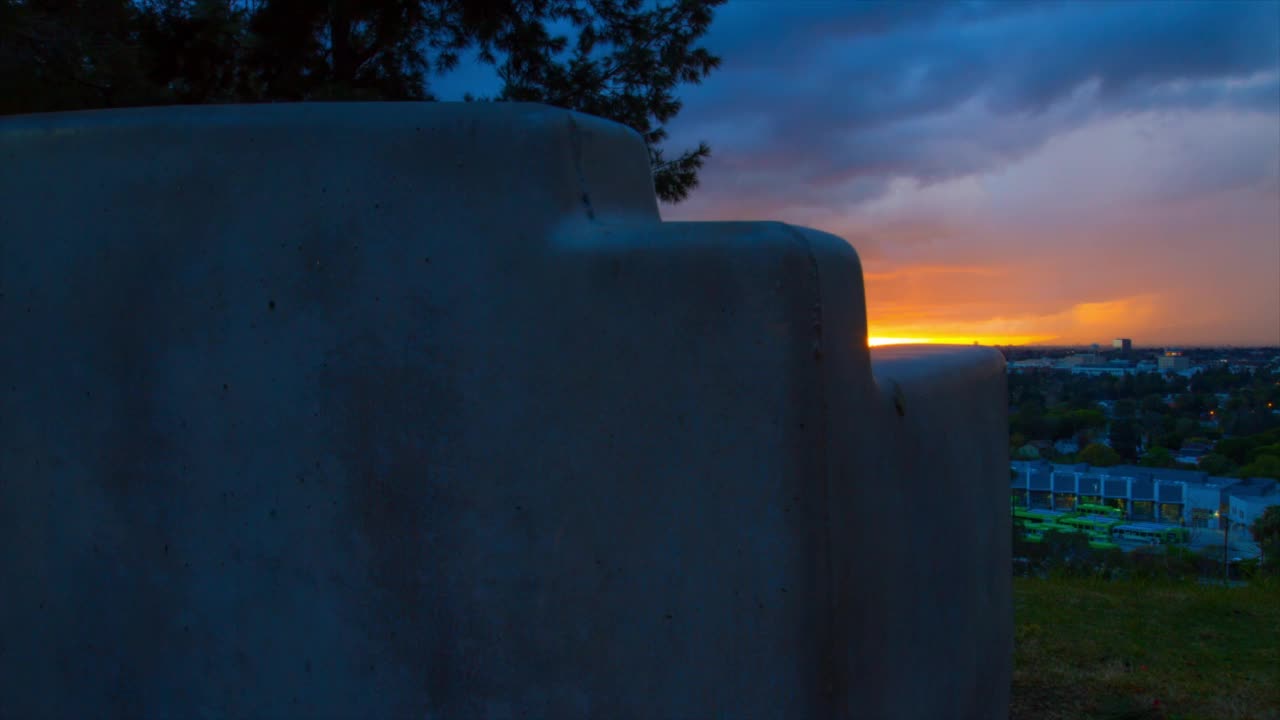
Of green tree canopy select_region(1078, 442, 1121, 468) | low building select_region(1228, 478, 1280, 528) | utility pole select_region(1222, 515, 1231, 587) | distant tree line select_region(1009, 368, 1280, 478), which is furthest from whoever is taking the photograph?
green tree canopy select_region(1078, 442, 1121, 468)

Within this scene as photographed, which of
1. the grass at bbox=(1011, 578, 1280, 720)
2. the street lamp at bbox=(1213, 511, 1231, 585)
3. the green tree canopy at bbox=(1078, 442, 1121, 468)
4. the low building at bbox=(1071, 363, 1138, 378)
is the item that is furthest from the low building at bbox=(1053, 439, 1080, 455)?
the grass at bbox=(1011, 578, 1280, 720)

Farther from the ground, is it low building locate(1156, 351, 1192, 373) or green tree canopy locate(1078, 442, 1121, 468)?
low building locate(1156, 351, 1192, 373)

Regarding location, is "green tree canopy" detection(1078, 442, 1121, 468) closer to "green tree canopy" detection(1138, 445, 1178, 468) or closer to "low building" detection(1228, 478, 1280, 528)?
"green tree canopy" detection(1138, 445, 1178, 468)

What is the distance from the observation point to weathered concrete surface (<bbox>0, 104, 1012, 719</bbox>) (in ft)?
5.06

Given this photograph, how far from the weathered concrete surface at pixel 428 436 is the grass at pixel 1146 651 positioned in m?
2.30

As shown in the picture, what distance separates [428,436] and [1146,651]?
173 inches

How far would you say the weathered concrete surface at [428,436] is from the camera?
5.06 ft

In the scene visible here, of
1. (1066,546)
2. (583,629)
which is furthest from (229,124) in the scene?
(1066,546)

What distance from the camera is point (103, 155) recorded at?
1936 mm

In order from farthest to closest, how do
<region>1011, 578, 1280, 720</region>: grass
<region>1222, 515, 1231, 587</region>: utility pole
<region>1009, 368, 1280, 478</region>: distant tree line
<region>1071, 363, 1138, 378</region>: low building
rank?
<region>1071, 363, 1138, 378</region>: low building
<region>1009, 368, 1280, 478</region>: distant tree line
<region>1222, 515, 1231, 587</region>: utility pole
<region>1011, 578, 1280, 720</region>: grass

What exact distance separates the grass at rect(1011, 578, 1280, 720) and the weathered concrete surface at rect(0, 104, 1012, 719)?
230cm

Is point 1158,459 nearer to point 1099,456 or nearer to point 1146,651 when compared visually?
point 1099,456

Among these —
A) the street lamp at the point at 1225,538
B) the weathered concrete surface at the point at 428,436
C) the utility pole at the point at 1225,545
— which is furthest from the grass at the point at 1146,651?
the weathered concrete surface at the point at 428,436

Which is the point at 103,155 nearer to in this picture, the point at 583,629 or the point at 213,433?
the point at 213,433
